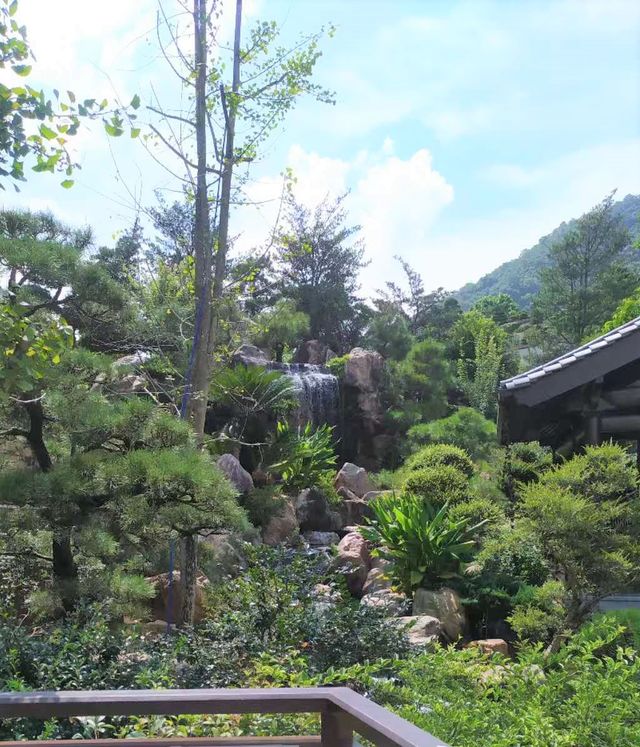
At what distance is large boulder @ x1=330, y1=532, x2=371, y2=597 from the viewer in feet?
28.6

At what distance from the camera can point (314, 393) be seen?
16.1 m

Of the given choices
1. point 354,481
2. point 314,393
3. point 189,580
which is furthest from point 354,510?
point 189,580

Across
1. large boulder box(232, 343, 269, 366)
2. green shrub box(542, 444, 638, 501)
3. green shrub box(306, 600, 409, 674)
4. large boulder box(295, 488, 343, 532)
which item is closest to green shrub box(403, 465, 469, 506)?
large boulder box(295, 488, 343, 532)

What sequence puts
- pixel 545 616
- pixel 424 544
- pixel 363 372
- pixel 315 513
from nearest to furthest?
pixel 545 616 → pixel 424 544 → pixel 315 513 → pixel 363 372

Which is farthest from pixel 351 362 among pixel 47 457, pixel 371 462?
pixel 47 457

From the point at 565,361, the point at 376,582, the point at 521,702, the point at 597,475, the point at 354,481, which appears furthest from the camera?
the point at 354,481

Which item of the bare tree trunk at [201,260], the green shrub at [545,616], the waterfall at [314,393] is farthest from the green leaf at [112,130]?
the waterfall at [314,393]

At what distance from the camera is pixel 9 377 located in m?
2.90

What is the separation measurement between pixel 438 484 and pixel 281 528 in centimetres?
238

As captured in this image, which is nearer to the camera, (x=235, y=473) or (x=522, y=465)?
(x=522, y=465)

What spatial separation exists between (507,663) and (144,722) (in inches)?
71.8

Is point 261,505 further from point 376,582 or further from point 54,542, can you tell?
point 54,542

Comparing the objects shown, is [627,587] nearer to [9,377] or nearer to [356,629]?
[356,629]

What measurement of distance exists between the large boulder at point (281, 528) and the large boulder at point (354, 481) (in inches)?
120
